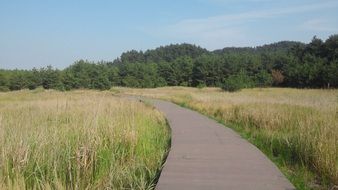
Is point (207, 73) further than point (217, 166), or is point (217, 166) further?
point (207, 73)

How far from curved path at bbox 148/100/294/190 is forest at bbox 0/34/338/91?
55.5 m

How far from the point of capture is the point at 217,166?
7.57 meters

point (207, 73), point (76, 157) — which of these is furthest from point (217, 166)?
point (207, 73)

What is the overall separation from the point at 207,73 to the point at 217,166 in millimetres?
92287

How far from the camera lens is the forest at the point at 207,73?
2990 inches

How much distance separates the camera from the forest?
75.9 meters

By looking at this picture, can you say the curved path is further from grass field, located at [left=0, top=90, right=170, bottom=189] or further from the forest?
the forest

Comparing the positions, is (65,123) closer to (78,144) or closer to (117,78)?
(78,144)

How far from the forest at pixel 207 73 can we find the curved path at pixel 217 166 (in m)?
55.5

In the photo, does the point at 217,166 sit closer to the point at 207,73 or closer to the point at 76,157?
the point at 76,157

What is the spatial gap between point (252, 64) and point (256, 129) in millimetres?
87982

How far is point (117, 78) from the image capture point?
9394 cm

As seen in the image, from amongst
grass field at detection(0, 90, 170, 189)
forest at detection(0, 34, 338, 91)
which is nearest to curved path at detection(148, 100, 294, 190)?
grass field at detection(0, 90, 170, 189)

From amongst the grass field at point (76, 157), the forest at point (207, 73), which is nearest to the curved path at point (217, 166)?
the grass field at point (76, 157)
